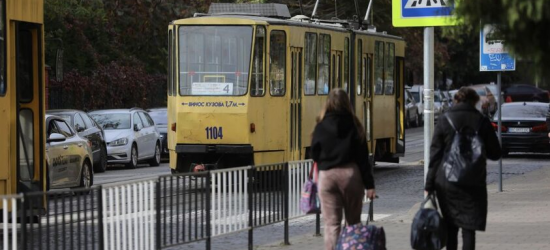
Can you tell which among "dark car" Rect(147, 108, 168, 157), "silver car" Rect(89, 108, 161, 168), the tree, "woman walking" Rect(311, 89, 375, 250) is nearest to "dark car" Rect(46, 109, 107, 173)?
"silver car" Rect(89, 108, 161, 168)

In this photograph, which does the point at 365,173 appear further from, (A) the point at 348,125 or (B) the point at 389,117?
(B) the point at 389,117

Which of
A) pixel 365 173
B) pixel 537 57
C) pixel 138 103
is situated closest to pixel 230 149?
pixel 365 173

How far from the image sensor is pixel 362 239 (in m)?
9.83

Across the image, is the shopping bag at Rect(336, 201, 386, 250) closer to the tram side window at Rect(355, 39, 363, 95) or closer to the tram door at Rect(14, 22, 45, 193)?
the tram door at Rect(14, 22, 45, 193)

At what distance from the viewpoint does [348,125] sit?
35.1 ft

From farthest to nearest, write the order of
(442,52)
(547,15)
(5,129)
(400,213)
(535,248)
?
(442,52), (400,213), (5,129), (535,248), (547,15)

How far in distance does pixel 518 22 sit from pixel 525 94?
210 ft

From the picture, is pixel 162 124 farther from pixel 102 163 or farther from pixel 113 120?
pixel 102 163

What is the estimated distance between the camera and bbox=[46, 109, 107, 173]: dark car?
2588 centimetres

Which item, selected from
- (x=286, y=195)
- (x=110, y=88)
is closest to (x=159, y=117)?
(x=110, y=88)

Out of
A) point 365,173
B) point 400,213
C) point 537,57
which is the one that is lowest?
point 400,213

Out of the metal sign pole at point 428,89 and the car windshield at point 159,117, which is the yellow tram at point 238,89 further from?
the car windshield at point 159,117

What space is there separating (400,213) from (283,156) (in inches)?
176

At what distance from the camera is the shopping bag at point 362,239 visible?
32.2ft
